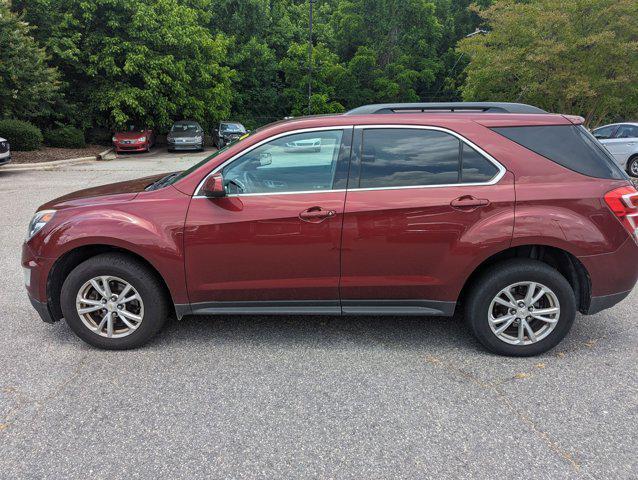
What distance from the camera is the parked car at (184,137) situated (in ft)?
80.2

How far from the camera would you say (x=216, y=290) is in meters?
3.55

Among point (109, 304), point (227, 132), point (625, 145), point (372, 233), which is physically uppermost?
point (372, 233)

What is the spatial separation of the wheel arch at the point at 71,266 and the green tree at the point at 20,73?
673 inches

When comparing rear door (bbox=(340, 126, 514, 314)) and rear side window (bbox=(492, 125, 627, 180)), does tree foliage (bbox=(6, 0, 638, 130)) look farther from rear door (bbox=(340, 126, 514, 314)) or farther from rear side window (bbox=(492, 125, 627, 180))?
rear door (bbox=(340, 126, 514, 314))

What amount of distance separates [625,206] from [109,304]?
148 inches

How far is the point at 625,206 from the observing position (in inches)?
133

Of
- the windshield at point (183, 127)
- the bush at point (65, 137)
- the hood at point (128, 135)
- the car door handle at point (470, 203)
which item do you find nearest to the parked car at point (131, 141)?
the hood at point (128, 135)

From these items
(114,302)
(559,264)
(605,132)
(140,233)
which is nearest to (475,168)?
(559,264)

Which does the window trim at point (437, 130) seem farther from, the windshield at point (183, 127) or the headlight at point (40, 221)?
the windshield at point (183, 127)

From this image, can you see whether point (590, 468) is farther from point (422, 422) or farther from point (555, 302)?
point (555, 302)

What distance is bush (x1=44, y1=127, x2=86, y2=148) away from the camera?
21688mm

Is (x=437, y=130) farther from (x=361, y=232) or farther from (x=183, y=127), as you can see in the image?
(x=183, y=127)

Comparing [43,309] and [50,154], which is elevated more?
[43,309]

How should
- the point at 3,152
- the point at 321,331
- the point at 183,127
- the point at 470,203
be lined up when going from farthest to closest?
the point at 183,127
the point at 3,152
the point at 321,331
the point at 470,203
